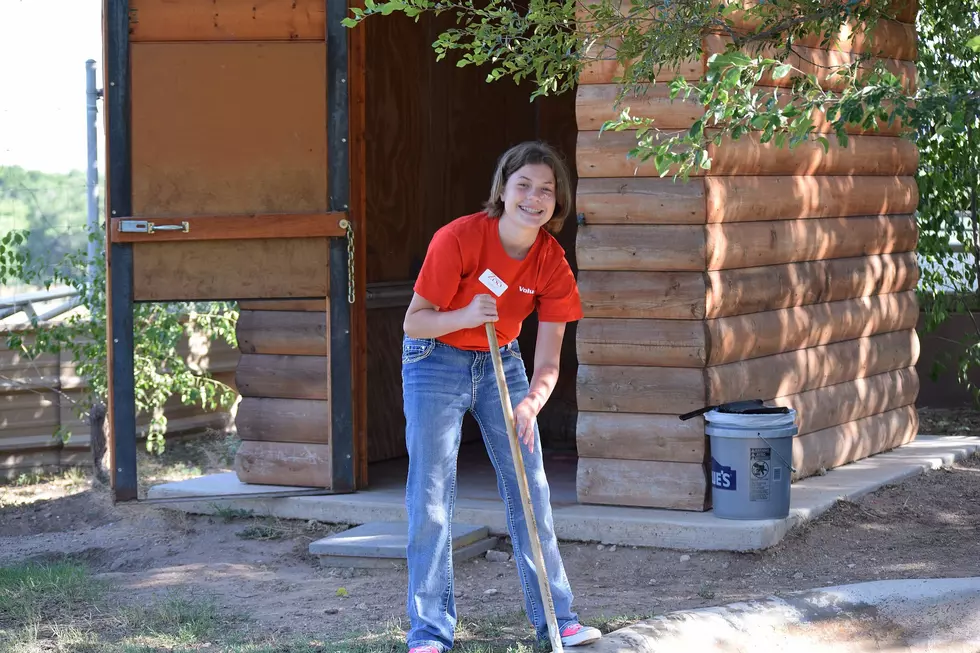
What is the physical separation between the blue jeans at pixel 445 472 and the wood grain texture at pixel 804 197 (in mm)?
2251

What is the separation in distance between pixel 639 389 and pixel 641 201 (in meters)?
0.93

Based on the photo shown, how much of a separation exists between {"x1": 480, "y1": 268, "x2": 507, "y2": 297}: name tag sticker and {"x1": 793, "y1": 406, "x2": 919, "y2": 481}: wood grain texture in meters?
3.24

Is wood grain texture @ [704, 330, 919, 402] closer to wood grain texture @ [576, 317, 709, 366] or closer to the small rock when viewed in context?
wood grain texture @ [576, 317, 709, 366]

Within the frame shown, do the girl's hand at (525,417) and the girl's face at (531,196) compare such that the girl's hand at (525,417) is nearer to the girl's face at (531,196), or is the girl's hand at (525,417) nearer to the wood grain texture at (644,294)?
the girl's face at (531,196)

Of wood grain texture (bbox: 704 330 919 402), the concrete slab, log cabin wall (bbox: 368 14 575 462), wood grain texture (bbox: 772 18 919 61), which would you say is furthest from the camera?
log cabin wall (bbox: 368 14 575 462)

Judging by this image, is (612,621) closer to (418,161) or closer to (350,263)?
(350,263)

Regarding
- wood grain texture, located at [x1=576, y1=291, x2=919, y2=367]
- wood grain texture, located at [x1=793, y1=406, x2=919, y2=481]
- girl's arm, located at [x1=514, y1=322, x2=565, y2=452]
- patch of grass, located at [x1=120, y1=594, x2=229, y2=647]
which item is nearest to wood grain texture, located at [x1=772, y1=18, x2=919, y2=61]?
wood grain texture, located at [x1=576, y1=291, x2=919, y2=367]

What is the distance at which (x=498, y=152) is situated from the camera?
9.08 m

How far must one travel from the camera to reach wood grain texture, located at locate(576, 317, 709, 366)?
606cm

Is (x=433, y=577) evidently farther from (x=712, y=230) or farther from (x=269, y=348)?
(x=269, y=348)

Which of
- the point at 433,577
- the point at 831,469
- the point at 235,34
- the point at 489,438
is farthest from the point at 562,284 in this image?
the point at 831,469

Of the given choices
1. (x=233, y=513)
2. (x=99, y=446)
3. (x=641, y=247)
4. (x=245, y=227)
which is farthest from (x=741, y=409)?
(x=99, y=446)

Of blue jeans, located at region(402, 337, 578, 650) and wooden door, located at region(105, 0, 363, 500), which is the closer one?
blue jeans, located at region(402, 337, 578, 650)

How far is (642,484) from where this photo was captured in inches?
243
